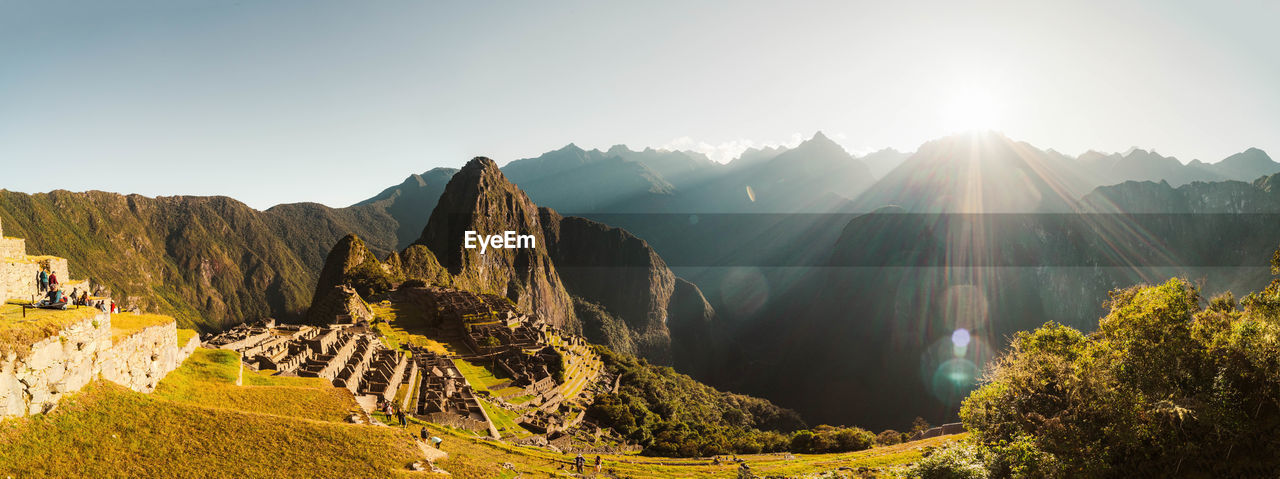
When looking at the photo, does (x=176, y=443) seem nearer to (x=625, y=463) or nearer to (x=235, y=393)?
(x=235, y=393)

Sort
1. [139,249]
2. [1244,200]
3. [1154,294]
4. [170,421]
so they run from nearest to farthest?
[170,421] → [1154,294] → [1244,200] → [139,249]

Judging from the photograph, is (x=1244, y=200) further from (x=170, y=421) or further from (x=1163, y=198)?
(x=170, y=421)

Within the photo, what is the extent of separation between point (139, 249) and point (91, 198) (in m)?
23.8

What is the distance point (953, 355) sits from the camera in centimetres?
16188

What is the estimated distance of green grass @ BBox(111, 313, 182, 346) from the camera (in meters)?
14.2

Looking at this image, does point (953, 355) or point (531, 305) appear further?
point (531, 305)

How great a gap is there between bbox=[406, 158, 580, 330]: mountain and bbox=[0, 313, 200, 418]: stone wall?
467 ft

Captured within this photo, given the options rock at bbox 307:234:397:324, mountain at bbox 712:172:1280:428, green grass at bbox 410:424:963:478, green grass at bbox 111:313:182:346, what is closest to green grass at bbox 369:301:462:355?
rock at bbox 307:234:397:324

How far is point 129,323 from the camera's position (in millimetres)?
15992

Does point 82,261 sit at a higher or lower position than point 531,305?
higher

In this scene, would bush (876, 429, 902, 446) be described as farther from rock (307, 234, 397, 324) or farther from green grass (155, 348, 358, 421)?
rock (307, 234, 397, 324)

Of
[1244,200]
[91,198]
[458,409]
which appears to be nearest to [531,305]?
[458,409]

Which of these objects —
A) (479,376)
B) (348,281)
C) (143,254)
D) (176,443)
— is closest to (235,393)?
(176,443)

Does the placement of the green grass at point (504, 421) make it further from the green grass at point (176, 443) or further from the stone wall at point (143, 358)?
the green grass at point (176, 443)
